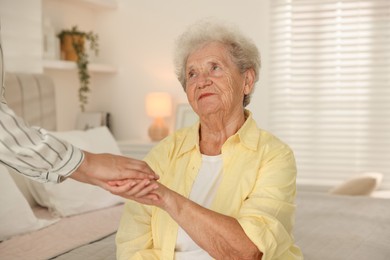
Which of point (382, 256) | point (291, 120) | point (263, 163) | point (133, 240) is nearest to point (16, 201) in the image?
point (133, 240)

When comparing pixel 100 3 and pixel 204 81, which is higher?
pixel 100 3

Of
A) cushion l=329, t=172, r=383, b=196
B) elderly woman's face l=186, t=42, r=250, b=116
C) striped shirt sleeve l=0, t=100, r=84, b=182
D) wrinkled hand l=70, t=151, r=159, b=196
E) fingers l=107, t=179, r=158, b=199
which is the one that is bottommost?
cushion l=329, t=172, r=383, b=196

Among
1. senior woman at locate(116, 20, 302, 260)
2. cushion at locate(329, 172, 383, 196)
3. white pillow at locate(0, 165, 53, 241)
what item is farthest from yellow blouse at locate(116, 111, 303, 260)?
cushion at locate(329, 172, 383, 196)

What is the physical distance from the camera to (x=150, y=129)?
480cm

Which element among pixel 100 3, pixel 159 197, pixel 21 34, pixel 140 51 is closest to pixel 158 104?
pixel 140 51

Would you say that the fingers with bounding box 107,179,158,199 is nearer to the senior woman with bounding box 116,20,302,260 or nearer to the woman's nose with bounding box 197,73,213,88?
the senior woman with bounding box 116,20,302,260

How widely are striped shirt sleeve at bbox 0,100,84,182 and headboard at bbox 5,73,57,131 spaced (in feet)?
6.70

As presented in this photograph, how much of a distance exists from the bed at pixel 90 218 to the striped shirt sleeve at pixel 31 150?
79 cm

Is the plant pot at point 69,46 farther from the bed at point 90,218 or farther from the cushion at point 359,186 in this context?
the cushion at point 359,186

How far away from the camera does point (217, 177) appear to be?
1.85m

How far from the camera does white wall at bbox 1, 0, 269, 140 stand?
15.4 ft

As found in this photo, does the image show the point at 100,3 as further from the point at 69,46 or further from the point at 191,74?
the point at 191,74

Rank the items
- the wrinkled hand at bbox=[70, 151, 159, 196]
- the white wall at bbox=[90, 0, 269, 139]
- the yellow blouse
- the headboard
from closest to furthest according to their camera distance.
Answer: the wrinkled hand at bbox=[70, 151, 159, 196]
the yellow blouse
the headboard
the white wall at bbox=[90, 0, 269, 139]

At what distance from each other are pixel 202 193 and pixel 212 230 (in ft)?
0.94
